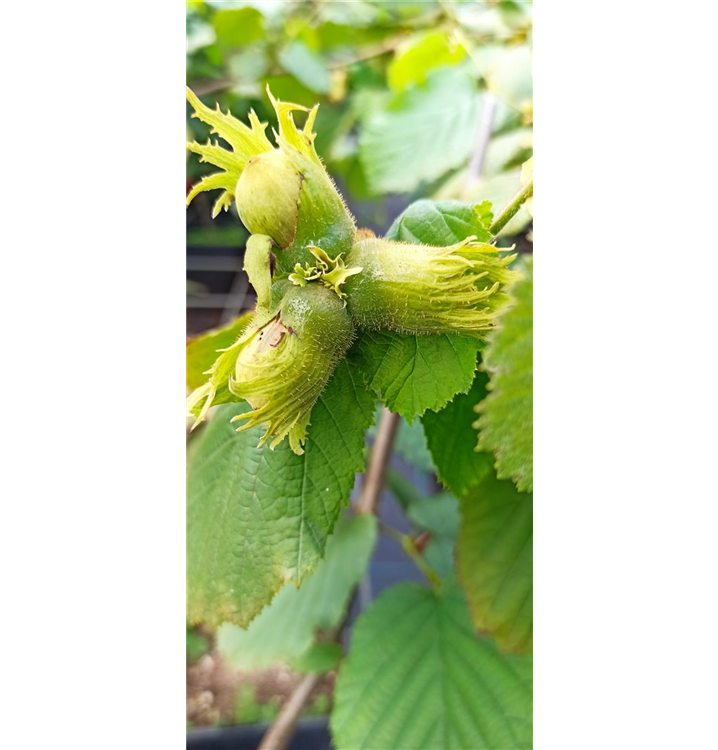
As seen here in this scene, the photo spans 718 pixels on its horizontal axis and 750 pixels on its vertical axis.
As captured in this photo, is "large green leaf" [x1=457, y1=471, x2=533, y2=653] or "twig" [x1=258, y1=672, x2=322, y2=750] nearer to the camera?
"large green leaf" [x1=457, y1=471, x2=533, y2=653]

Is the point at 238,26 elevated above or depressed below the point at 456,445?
above

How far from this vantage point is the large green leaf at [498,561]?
753 millimetres

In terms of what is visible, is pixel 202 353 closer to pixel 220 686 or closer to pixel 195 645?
pixel 195 645

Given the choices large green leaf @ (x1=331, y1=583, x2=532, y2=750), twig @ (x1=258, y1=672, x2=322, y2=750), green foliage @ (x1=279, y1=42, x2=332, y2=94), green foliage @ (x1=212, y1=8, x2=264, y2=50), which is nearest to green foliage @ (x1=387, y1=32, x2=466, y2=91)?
green foliage @ (x1=279, y1=42, x2=332, y2=94)

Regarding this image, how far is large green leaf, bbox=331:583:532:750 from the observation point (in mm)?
802

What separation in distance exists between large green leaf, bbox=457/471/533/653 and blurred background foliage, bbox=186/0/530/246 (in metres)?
0.47

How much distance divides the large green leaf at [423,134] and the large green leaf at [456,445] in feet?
2.33

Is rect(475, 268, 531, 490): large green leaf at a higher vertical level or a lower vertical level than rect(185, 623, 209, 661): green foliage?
higher

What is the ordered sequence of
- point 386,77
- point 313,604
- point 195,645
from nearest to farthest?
point 313,604
point 386,77
point 195,645

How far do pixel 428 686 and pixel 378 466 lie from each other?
0.32 metres

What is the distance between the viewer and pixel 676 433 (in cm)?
31

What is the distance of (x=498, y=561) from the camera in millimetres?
776

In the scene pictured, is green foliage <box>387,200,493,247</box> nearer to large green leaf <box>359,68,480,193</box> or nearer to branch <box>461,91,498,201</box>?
branch <box>461,91,498,201</box>

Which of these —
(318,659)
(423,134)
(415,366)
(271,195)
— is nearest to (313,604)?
(318,659)
